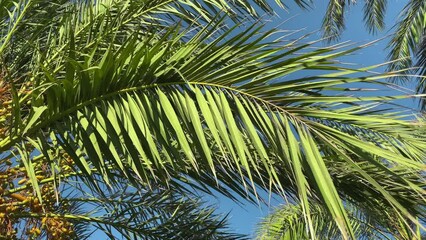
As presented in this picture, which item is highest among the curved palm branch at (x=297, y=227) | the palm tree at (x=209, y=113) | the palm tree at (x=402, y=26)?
the palm tree at (x=402, y=26)

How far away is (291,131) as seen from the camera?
5.93 ft

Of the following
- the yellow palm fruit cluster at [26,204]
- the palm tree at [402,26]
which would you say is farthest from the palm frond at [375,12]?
the yellow palm fruit cluster at [26,204]

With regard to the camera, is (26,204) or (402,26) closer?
→ (26,204)

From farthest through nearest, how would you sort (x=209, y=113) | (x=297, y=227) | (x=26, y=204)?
(x=297, y=227), (x=26, y=204), (x=209, y=113)

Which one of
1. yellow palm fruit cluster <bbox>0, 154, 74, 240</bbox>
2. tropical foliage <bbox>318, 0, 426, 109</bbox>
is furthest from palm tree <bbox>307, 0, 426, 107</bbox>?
yellow palm fruit cluster <bbox>0, 154, 74, 240</bbox>

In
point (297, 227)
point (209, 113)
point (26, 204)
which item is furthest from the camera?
point (297, 227)

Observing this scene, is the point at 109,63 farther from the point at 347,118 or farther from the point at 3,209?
the point at 3,209

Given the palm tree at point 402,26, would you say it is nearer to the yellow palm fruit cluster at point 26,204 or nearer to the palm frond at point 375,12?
the palm frond at point 375,12

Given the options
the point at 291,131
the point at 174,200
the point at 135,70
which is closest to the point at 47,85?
the point at 135,70

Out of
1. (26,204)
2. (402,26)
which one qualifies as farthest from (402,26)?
(26,204)

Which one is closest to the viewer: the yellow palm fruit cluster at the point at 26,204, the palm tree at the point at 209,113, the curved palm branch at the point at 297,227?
the palm tree at the point at 209,113

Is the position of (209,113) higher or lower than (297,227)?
lower

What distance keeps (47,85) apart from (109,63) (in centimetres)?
22

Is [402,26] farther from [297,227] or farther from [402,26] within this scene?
[297,227]
